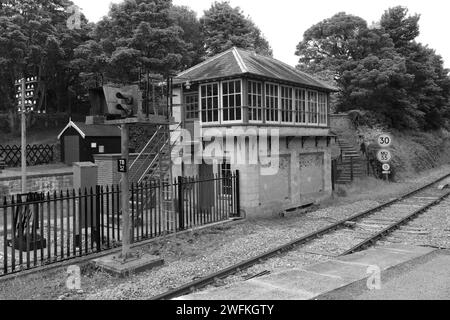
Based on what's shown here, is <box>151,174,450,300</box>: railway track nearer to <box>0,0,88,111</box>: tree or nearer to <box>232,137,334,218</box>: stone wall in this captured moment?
<box>232,137,334,218</box>: stone wall

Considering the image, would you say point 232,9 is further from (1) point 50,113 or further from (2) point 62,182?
(2) point 62,182

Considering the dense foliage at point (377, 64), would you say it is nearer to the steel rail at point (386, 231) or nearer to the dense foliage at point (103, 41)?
the dense foliage at point (103, 41)

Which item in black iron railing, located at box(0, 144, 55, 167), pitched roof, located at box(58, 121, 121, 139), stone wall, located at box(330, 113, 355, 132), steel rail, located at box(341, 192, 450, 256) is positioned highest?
stone wall, located at box(330, 113, 355, 132)

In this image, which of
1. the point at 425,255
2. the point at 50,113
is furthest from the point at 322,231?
the point at 50,113

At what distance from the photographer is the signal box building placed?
48.5ft

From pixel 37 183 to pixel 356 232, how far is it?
15250 millimetres

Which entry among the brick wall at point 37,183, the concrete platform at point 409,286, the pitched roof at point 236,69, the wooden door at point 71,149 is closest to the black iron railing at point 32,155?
the wooden door at point 71,149

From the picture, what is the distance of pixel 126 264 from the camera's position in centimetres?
812

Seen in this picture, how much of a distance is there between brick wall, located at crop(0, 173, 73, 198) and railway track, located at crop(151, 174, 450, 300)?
13434 millimetres

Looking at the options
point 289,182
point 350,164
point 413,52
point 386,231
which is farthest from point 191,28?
point 386,231

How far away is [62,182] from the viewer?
2066 cm

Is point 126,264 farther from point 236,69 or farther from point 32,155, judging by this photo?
point 32,155

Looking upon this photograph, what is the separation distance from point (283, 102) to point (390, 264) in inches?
386

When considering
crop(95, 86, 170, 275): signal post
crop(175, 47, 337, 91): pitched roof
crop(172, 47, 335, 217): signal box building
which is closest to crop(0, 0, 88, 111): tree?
crop(175, 47, 337, 91): pitched roof
